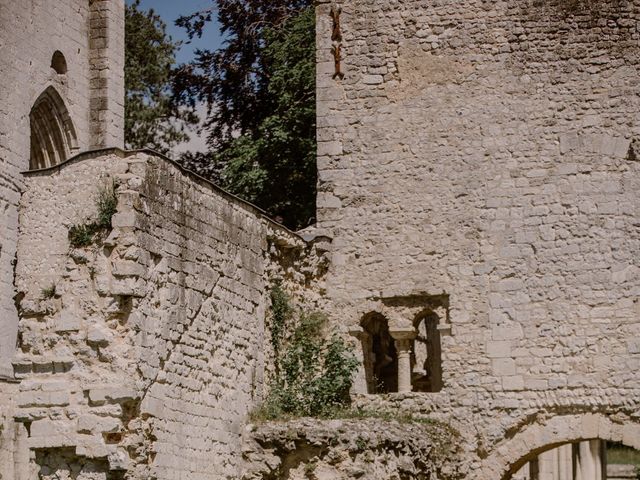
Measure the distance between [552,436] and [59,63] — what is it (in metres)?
11.0

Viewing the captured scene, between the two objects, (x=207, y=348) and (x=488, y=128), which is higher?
(x=488, y=128)

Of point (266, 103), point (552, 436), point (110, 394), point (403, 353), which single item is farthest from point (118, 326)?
point (266, 103)

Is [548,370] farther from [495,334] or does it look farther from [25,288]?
[25,288]

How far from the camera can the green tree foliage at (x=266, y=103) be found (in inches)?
842

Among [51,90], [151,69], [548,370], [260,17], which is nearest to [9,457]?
[548,370]

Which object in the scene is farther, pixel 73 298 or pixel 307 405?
pixel 307 405

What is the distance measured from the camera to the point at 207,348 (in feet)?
45.7

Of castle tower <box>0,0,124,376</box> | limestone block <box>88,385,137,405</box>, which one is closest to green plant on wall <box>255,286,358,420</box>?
limestone block <box>88,385,137,405</box>

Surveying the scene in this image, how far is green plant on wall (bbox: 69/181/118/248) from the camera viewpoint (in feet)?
41.4

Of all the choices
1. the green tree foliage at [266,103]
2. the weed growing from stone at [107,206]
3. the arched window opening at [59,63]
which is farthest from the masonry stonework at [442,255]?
the arched window opening at [59,63]

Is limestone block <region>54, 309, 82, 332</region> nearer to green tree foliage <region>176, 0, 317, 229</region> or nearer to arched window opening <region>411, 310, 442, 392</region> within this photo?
arched window opening <region>411, 310, 442, 392</region>

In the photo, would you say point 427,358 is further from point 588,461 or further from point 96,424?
point 588,461

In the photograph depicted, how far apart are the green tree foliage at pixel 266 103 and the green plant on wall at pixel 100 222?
27.5ft

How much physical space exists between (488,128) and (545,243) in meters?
1.45
